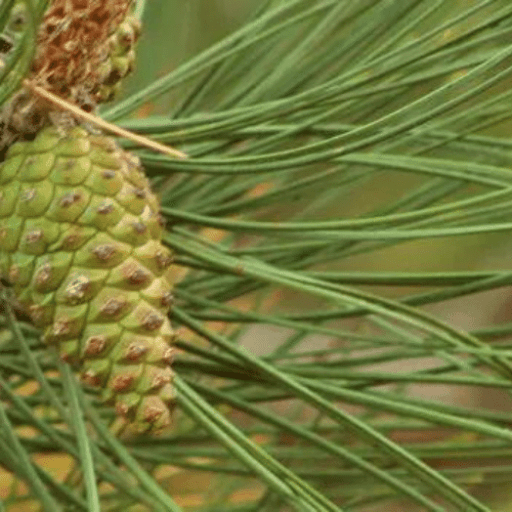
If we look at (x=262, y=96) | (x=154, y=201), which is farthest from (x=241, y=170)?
(x=262, y=96)

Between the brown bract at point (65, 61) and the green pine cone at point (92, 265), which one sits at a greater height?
the brown bract at point (65, 61)

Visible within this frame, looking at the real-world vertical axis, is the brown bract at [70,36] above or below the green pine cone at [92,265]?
above

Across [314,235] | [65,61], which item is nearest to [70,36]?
[65,61]

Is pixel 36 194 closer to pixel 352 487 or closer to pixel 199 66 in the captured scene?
pixel 199 66

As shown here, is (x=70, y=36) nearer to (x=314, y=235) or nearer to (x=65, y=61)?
(x=65, y=61)

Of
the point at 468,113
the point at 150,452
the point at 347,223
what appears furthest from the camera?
the point at 150,452
